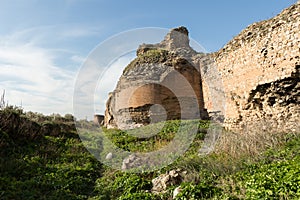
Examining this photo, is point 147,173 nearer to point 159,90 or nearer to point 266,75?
point 266,75

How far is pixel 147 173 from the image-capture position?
787 centimetres

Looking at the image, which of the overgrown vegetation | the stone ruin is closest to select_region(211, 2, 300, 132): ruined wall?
the stone ruin

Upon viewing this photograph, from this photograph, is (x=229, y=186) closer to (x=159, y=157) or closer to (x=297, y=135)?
(x=297, y=135)

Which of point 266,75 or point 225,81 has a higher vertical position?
point 225,81

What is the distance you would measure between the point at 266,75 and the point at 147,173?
6.24m

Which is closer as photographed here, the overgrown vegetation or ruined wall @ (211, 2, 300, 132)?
the overgrown vegetation

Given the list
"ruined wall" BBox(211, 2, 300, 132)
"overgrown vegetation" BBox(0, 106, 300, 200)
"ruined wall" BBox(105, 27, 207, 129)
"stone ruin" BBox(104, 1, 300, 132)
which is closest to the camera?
"overgrown vegetation" BBox(0, 106, 300, 200)

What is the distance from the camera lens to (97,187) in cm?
775

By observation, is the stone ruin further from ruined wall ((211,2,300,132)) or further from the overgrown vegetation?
the overgrown vegetation

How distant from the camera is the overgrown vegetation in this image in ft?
17.1

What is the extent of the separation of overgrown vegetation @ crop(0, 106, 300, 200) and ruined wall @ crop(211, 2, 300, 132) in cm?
225

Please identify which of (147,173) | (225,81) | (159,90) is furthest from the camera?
(159,90)

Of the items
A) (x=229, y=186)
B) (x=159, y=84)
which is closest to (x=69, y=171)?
(x=229, y=186)

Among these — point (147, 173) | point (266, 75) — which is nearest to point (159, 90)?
point (266, 75)
